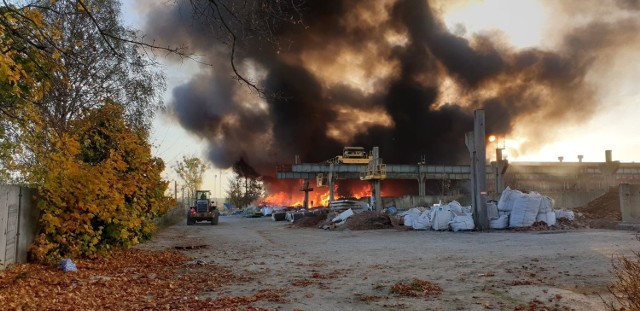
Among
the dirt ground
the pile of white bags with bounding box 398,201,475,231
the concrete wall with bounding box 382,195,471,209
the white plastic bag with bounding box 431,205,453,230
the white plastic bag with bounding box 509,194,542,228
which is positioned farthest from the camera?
the concrete wall with bounding box 382,195,471,209

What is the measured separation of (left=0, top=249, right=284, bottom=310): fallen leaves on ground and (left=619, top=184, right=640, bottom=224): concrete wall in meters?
18.6

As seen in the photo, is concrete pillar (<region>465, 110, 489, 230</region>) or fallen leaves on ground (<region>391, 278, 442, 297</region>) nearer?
fallen leaves on ground (<region>391, 278, 442, 297</region>)

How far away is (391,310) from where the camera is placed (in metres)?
6.40

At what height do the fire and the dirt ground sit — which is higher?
the fire

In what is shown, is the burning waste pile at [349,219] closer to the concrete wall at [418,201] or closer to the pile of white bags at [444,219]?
the pile of white bags at [444,219]

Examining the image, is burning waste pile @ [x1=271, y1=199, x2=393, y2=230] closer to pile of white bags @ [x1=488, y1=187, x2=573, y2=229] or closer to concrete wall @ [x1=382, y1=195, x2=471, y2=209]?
pile of white bags @ [x1=488, y1=187, x2=573, y2=229]

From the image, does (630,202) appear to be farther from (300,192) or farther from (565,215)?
(300,192)

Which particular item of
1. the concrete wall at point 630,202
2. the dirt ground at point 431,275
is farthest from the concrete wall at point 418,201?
the dirt ground at point 431,275

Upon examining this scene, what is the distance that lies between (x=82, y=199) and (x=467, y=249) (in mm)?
10450

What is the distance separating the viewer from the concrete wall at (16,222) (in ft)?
31.3

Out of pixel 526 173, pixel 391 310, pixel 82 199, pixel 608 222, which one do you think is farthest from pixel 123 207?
pixel 526 173

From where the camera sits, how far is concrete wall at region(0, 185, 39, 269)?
9531mm

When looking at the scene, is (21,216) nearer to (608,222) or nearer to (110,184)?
(110,184)

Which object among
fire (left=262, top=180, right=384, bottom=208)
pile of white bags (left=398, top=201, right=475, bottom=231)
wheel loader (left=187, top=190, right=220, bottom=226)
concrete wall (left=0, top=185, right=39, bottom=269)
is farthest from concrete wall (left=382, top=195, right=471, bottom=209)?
concrete wall (left=0, top=185, right=39, bottom=269)
